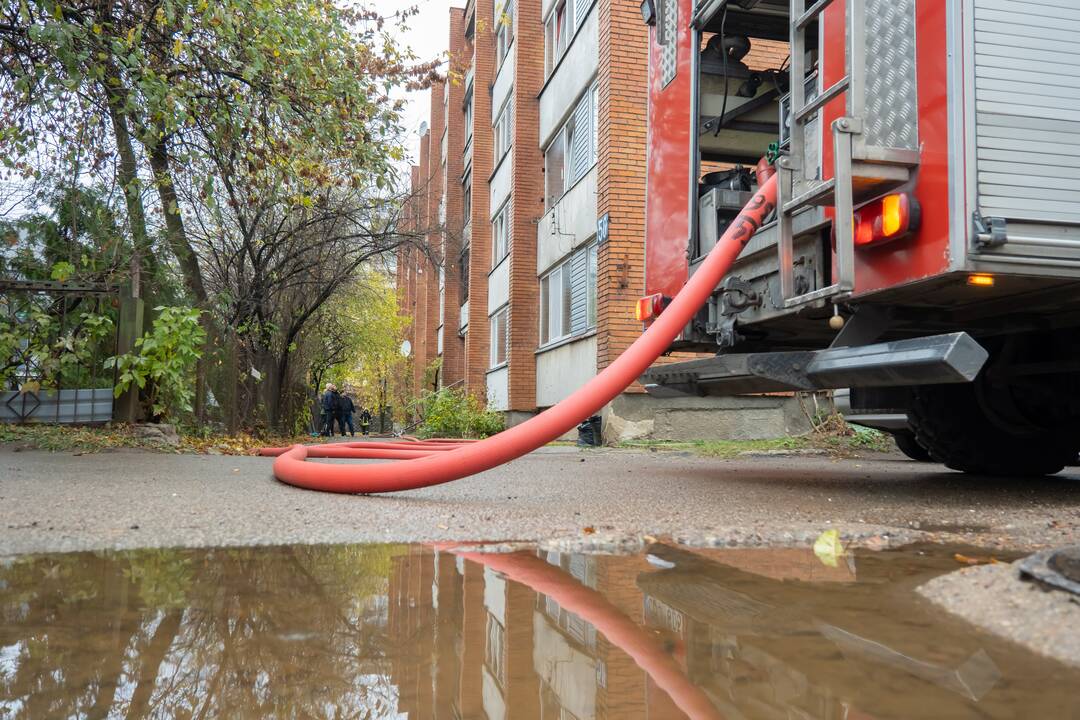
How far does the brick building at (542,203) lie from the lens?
37.6 feet

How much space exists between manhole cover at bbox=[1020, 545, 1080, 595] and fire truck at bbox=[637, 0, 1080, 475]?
1.23 metres

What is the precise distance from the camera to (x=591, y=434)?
11.2 m

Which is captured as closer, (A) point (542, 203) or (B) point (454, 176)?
(A) point (542, 203)

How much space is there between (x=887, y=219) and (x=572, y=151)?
37.8 feet

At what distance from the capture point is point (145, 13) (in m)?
6.77

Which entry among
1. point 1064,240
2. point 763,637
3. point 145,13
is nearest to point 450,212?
point 145,13

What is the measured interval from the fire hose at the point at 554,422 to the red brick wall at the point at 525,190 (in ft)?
→ 40.0

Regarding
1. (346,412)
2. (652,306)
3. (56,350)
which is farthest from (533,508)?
(346,412)

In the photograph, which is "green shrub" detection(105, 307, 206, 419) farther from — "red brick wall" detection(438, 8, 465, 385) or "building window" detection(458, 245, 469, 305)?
"red brick wall" detection(438, 8, 465, 385)

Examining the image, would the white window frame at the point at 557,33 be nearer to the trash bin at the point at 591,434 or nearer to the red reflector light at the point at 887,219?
the trash bin at the point at 591,434

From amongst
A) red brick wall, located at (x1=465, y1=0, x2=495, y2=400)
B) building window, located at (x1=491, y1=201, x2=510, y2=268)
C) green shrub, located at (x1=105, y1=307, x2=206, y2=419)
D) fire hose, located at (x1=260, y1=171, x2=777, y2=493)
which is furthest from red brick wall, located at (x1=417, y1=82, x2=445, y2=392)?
fire hose, located at (x1=260, y1=171, x2=777, y2=493)

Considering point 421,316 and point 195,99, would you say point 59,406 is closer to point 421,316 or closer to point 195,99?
point 195,99

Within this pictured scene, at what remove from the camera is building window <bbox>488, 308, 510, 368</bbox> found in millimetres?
19859

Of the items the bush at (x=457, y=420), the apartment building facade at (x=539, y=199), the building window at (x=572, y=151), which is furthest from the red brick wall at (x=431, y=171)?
the bush at (x=457, y=420)
